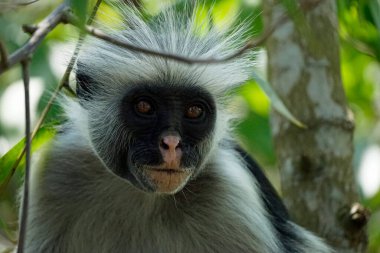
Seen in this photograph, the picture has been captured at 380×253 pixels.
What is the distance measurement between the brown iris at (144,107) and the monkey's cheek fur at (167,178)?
1.39 ft

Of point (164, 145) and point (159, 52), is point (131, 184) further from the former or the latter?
point (159, 52)

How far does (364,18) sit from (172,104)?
48.3 inches

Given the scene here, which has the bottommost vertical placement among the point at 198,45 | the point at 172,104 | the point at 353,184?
the point at 353,184

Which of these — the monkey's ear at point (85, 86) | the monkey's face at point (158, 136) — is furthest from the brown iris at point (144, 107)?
the monkey's ear at point (85, 86)

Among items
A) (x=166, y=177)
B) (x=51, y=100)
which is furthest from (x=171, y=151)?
(x=51, y=100)

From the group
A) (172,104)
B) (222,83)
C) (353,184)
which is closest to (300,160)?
(353,184)

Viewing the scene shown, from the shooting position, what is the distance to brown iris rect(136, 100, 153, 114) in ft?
14.9

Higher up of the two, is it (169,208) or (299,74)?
(299,74)

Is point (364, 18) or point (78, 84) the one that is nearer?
point (364, 18)

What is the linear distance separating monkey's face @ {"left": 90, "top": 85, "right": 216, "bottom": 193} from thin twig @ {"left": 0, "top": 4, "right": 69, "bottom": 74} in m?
1.40

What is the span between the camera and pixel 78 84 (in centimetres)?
502

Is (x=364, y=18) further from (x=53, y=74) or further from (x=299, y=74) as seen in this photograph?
(x=53, y=74)

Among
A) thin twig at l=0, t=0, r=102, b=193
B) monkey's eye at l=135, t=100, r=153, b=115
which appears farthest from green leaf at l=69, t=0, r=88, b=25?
monkey's eye at l=135, t=100, r=153, b=115

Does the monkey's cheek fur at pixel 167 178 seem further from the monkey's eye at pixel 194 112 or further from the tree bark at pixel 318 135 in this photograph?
the tree bark at pixel 318 135
